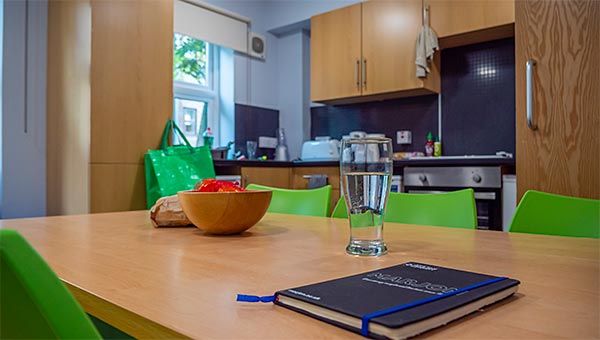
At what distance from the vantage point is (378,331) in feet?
1.25

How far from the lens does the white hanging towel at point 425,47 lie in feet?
11.1

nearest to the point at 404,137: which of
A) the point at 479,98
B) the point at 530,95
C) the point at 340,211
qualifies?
the point at 479,98

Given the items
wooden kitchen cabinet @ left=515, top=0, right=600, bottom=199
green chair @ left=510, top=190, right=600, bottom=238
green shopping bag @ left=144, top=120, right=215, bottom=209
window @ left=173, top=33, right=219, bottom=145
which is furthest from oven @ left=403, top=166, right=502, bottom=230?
window @ left=173, top=33, right=219, bottom=145

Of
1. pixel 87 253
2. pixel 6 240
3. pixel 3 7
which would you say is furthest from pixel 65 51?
pixel 6 240

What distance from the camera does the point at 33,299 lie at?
0.90 ft

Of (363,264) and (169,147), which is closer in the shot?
(363,264)

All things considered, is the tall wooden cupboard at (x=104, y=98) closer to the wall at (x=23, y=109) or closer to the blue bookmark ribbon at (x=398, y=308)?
the wall at (x=23, y=109)

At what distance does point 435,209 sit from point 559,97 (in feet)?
3.93

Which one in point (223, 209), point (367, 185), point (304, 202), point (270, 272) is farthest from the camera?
point (304, 202)

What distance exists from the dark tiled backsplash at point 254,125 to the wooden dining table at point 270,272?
3.32 meters

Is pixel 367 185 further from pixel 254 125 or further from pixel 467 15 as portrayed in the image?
pixel 254 125

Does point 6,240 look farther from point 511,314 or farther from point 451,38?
point 451,38

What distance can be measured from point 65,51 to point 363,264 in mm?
2887

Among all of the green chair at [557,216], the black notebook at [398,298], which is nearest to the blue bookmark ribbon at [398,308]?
the black notebook at [398,298]
